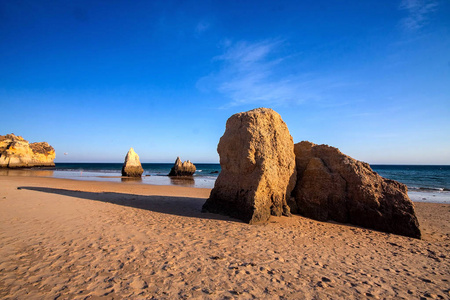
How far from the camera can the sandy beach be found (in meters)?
3.79

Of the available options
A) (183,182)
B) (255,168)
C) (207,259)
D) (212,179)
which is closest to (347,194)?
(255,168)

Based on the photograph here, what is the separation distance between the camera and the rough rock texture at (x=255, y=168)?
8219 mm

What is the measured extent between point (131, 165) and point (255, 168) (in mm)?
29530

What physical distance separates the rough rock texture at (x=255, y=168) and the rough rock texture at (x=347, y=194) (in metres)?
0.76

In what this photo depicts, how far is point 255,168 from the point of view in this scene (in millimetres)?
8445

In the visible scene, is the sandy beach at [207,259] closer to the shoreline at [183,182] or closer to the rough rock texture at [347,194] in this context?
the rough rock texture at [347,194]

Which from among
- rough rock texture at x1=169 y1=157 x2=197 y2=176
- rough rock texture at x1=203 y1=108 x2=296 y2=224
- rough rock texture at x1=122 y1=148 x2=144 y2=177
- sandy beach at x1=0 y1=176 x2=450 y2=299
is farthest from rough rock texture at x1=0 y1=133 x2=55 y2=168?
rough rock texture at x1=203 y1=108 x2=296 y2=224

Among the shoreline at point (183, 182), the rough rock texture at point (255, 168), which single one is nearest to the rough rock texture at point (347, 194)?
the rough rock texture at point (255, 168)

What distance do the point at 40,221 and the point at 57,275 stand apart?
4.30 metres

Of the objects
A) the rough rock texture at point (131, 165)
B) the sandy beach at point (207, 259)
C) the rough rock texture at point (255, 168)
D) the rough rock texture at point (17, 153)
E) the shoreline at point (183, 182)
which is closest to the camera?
the sandy beach at point (207, 259)

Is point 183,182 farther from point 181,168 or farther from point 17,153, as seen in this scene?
point 17,153

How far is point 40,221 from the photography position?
24.0 ft

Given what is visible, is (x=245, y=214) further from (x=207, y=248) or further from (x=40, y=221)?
(x=40, y=221)

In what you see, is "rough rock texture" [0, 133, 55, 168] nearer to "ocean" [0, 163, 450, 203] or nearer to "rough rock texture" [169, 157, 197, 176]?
"ocean" [0, 163, 450, 203]
